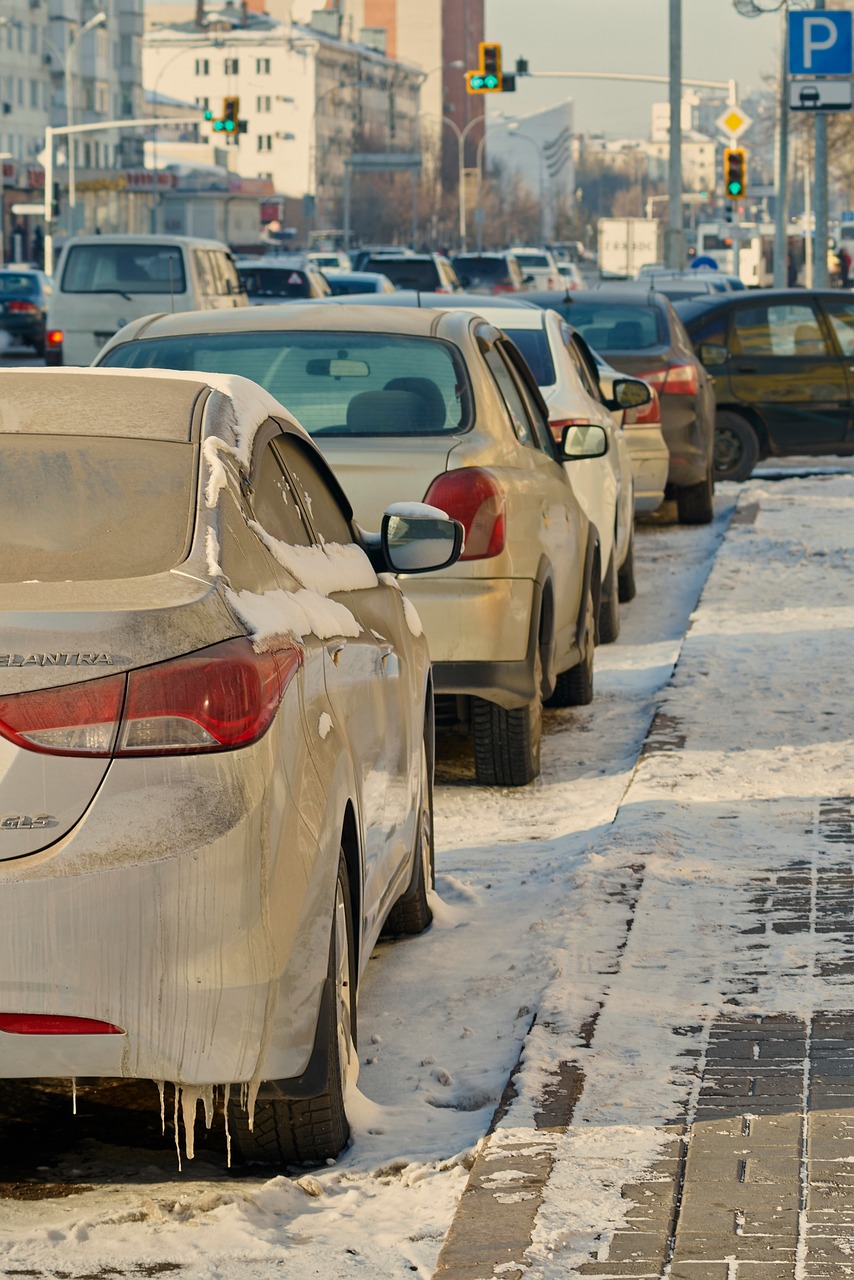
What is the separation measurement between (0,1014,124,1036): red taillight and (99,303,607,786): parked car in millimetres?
3940

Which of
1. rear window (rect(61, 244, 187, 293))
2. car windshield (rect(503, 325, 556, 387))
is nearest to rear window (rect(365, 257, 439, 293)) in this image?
rear window (rect(61, 244, 187, 293))

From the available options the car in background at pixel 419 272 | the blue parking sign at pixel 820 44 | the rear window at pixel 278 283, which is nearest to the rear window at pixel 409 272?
the car in background at pixel 419 272

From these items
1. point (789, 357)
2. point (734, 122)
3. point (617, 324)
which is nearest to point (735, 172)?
point (734, 122)

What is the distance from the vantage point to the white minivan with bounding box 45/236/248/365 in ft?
88.5

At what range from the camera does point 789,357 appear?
1944 centimetres

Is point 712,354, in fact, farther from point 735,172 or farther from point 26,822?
point 735,172

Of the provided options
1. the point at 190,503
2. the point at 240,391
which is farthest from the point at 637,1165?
the point at 240,391

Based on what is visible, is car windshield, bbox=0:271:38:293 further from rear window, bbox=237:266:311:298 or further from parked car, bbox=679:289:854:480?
parked car, bbox=679:289:854:480

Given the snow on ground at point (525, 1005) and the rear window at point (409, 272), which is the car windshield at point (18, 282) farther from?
the snow on ground at point (525, 1005)

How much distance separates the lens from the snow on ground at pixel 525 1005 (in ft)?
13.1

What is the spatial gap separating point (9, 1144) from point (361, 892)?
85 cm

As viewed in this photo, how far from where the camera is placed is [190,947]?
12.3ft

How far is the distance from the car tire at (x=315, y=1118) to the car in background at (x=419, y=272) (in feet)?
120

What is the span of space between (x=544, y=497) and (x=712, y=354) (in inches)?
412
